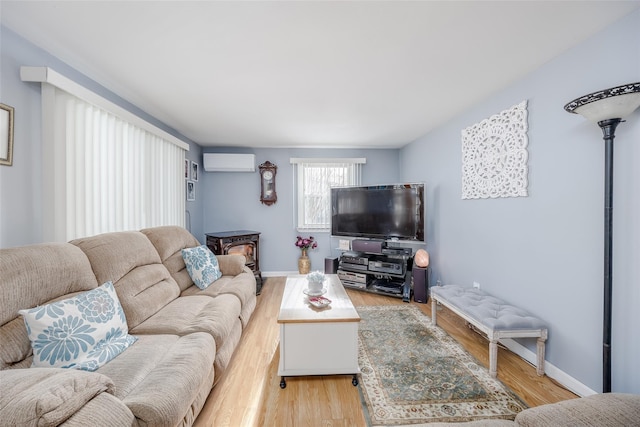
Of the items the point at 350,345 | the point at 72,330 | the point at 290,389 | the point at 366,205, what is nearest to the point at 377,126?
the point at 366,205

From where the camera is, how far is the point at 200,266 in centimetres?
260

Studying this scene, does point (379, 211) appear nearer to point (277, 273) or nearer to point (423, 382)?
point (277, 273)

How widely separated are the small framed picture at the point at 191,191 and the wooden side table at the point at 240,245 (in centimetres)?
67

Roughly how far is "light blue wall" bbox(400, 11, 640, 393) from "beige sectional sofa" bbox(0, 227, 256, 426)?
2.38 m

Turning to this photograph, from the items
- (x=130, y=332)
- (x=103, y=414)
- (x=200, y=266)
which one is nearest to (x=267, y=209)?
(x=200, y=266)

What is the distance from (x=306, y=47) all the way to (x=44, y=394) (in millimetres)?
2055

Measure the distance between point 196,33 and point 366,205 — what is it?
2889 millimetres

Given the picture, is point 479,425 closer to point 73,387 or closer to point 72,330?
point 73,387

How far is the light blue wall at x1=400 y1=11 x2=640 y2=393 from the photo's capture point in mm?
1411

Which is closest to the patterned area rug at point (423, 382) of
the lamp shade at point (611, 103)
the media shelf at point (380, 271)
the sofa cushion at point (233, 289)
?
the media shelf at point (380, 271)

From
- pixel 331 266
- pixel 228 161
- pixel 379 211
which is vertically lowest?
pixel 331 266

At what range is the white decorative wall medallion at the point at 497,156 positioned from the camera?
6.81 ft

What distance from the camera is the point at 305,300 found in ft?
6.91

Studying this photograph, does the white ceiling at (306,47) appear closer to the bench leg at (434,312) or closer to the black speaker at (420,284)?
the black speaker at (420,284)
